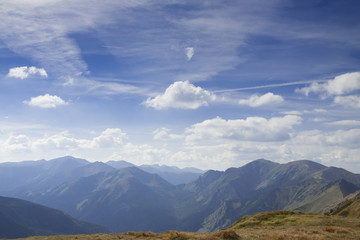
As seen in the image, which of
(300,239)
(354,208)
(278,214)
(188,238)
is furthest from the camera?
(354,208)

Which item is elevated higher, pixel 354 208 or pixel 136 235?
pixel 136 235

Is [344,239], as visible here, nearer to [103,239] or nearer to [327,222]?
[327,222]

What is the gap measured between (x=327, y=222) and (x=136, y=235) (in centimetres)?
3330

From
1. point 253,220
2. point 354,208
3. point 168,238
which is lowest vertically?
point 354,208

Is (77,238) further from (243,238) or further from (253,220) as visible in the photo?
(253,220)

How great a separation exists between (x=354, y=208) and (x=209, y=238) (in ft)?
306

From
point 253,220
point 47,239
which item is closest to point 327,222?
point 253,220

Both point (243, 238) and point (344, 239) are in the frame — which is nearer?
point (344, 239)

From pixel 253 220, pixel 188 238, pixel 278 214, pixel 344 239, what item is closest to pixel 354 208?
pixel 278 214

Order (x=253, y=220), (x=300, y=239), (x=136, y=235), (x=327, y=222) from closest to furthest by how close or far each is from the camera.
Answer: (x=300, y=239), (x=136, y=235), (x=327, y=222), (x=253, y=220)

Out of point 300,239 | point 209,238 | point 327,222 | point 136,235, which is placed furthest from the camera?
point 327,222

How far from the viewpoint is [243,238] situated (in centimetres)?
2823

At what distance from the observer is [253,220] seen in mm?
56219

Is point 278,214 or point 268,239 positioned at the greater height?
point 268,239
